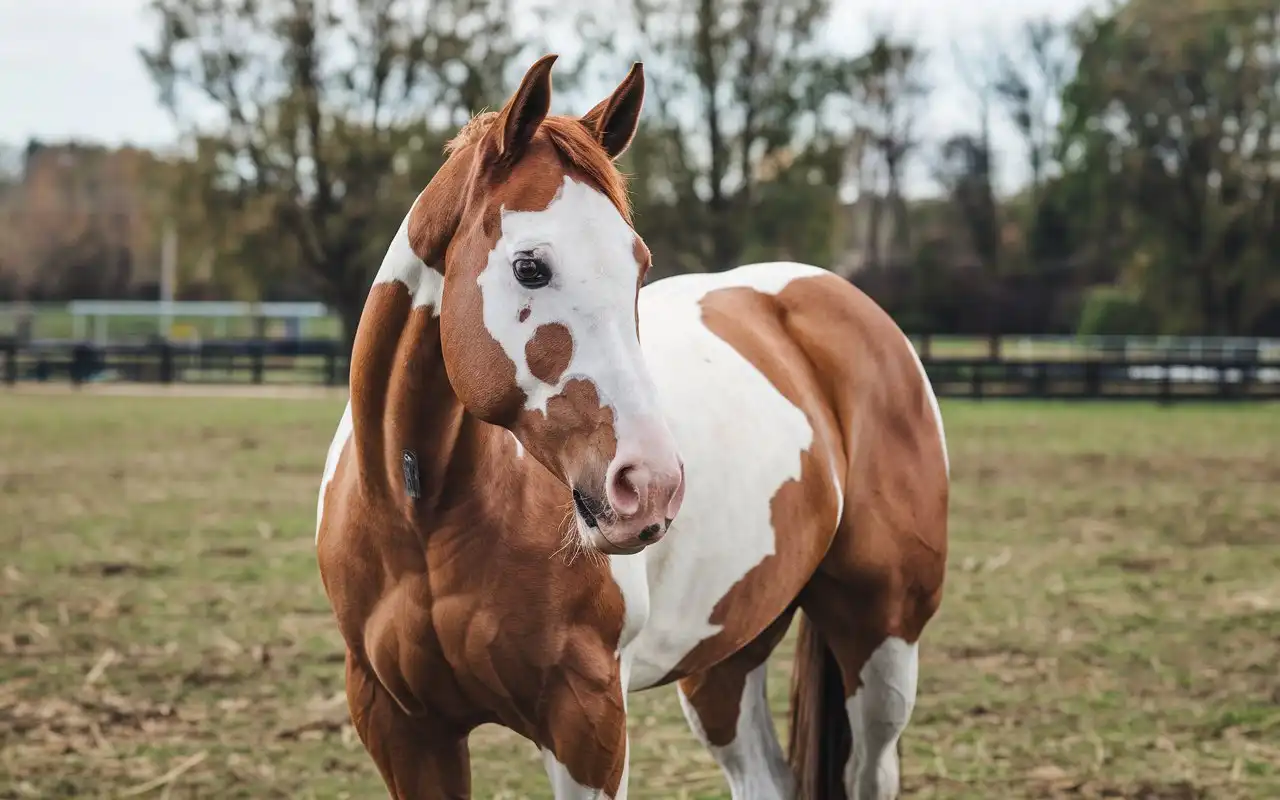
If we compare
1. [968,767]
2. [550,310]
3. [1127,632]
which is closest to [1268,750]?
[968,767]

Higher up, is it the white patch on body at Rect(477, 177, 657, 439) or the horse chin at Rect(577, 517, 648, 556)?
the white patch on body at Rect(477, 177, 657, 439)

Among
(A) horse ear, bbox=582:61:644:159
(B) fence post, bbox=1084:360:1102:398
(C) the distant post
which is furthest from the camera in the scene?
(C) the distant post

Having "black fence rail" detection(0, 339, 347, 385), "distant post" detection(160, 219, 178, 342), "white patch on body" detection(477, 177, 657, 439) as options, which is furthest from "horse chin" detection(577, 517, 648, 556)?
"distant post" detection(160, 219, 178, 342)

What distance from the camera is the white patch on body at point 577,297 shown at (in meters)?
1.84

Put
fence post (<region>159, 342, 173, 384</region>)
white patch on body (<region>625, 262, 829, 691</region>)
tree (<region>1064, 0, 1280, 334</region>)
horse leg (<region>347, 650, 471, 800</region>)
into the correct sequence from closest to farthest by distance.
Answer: horse leg (<region>347, 650, 471, 800</region>) → white patch on body (<region>625, 262, 829, 691</region>) → fence post (<region>159, 342, 173, 384</region>) → tree (<region>1064, 0, 1280, 334</region>)

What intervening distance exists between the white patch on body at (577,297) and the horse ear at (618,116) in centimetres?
19

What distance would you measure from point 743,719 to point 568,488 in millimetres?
1298

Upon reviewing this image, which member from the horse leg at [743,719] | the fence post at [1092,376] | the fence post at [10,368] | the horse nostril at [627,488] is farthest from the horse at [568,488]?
the fence post at [10,368]

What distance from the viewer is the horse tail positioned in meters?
3.11

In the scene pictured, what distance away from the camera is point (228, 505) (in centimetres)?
929

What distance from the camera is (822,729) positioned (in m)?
3.11

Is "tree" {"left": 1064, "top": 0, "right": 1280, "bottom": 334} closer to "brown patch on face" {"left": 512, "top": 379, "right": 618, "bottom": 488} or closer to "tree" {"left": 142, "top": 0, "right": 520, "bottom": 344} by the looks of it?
"tree" {"left": 142, "top": 0, "right": 520, "bottom": 344}

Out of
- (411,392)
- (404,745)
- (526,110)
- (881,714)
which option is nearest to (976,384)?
(881,714)

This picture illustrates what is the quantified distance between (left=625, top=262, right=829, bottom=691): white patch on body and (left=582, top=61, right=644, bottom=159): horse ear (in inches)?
19.3
